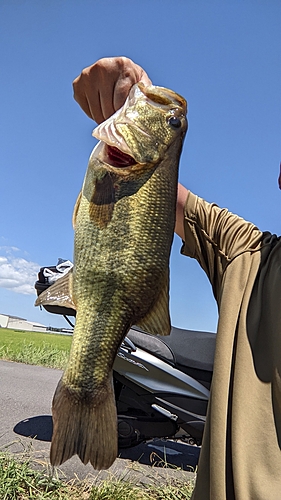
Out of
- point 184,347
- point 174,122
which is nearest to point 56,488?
point 184,347

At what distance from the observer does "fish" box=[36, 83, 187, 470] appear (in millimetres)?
1723

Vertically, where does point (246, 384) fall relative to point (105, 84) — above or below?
below

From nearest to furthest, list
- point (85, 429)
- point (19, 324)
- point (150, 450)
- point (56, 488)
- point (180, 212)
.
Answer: point (85, 429), point (180, 212), point (56, 488), point (150, 450), point (19, 324)

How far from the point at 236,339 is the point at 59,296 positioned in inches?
29.0

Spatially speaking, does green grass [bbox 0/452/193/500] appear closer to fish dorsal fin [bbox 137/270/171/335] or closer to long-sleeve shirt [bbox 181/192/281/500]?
long-sleeve shirt [bbox 181/192/281/500]

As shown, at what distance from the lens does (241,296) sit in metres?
1.86

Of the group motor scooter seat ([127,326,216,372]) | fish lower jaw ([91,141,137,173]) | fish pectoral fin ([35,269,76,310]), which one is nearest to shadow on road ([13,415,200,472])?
motor scooter seat ([127,326,216,372])

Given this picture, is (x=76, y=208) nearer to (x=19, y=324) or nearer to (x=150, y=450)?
(x=150, y=450)

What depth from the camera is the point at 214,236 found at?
7.10ft

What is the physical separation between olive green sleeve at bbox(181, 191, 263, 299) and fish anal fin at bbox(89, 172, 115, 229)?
0.53 meters

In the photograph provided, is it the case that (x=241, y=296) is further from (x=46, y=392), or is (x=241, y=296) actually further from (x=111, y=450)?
(x=46, y=392)

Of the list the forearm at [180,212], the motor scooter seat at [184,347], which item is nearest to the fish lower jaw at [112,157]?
the forearm at [180,212]

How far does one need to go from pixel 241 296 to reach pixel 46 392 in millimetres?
5330

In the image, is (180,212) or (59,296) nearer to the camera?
(59,296)
